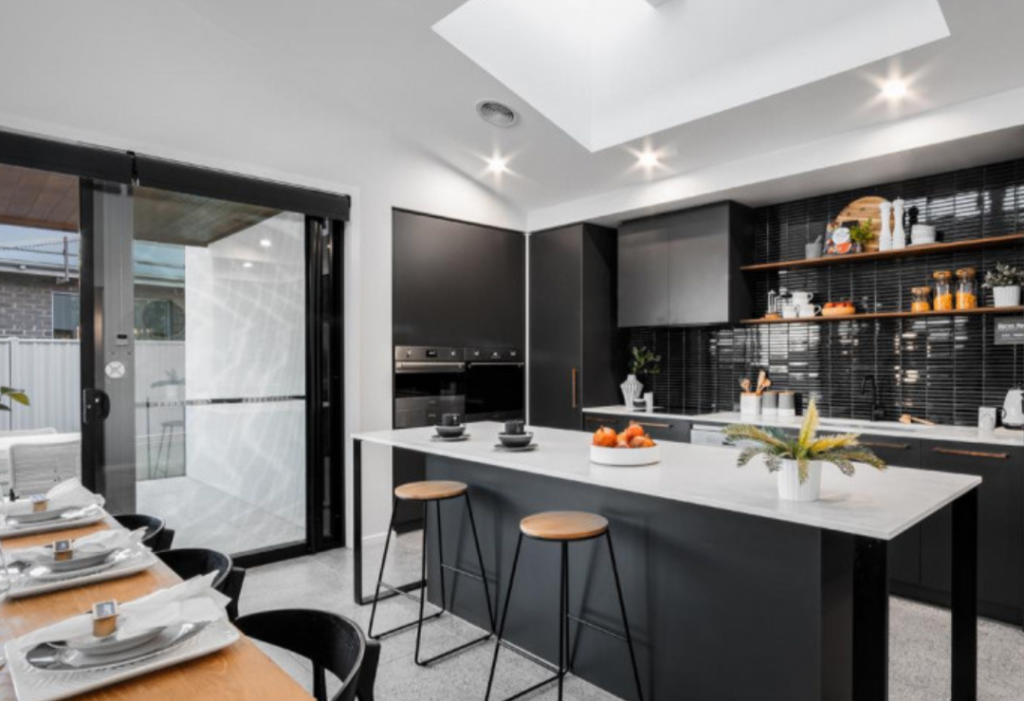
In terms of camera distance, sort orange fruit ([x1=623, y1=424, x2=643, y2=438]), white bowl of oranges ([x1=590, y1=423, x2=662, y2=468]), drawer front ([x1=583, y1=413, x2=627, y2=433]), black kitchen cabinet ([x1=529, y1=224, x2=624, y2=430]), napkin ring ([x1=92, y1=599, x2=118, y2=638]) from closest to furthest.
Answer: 1. napkin ring ([x1=92, y1=599, x2=118, y2=638])
2. white bowl of oranges ([x1=590, y1=423, x2=662, y2=468])
3. orange fruit ([x1=623, y1=424, x2=643, y2=438])
4. drawer front ([x1=583, y1=413, x2=627, y2=433])
5. black kitchen cabinet ([x1=529, y1=224, x2=624, y2=430])

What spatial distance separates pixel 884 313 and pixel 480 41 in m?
2.98

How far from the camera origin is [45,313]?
382 cm

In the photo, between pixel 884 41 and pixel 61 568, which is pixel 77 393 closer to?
pixel 61 568

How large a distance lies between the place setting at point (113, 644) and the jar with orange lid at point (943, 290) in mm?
4153

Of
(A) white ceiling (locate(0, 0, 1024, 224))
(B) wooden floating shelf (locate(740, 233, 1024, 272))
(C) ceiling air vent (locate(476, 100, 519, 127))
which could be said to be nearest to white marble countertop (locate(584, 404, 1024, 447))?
(B) wooden floating shelf (locate(740, 233, 1024, 272))

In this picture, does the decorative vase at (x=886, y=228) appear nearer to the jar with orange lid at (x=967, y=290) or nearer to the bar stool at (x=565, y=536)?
the jar with orange lid at (x=967, y=290)

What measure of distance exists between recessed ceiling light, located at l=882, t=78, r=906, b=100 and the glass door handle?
4.43 m

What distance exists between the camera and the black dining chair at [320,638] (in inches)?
51.1

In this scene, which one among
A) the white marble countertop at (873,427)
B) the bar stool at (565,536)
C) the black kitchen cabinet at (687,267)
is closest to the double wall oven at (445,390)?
the white marble countertop at (873,427)

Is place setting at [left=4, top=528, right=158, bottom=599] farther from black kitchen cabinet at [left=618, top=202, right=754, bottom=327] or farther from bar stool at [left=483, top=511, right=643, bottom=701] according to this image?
black kitchen cabinet at [left=618, top=202, right=754, bottom=327]

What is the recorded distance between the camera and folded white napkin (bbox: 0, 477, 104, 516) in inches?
86.0

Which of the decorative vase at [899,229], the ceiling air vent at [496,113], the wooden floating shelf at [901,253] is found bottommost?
the wooden floating shelf at [901,253]

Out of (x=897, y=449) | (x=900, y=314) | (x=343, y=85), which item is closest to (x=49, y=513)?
(x=343, y=85)

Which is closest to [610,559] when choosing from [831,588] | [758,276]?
[831,588]
